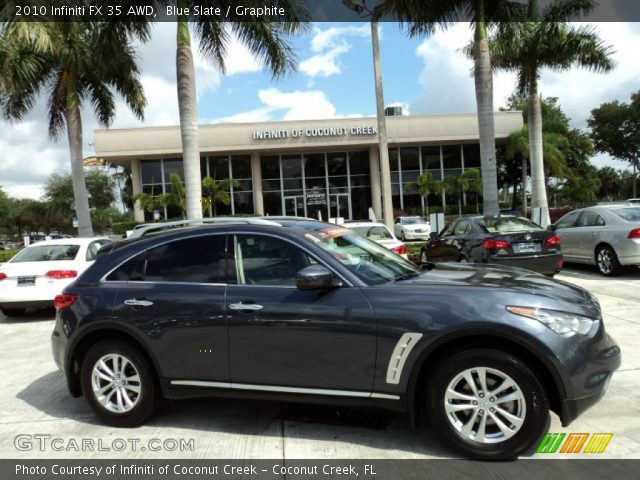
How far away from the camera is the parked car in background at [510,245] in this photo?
A: 9.26m

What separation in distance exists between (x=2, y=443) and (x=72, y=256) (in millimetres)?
6122

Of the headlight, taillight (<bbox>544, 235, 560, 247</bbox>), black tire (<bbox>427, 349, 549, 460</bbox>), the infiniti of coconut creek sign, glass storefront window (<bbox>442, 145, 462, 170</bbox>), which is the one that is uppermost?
the infiniti of coconut creek sign

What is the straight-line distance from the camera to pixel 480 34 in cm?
1439

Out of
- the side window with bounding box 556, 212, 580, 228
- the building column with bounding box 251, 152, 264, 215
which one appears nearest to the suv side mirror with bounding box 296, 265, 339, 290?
the side window with bounding box 556, 212, 580, 228

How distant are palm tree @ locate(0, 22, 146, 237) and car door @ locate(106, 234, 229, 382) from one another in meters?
11.4

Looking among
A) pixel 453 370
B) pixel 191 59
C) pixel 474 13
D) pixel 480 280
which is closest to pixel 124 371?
pixel 453 370

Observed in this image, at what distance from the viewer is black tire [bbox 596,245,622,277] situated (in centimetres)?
1056

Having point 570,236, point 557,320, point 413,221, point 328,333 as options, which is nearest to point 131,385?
point 328,333

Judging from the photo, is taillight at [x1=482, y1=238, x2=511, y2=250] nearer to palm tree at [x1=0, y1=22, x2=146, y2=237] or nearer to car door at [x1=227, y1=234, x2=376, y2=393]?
car door at [x1=227, y1=234, x2=376, y2=393]

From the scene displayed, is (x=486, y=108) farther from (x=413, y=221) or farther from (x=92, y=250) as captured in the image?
(x=413, y=221)

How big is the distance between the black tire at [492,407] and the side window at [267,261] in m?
1.26

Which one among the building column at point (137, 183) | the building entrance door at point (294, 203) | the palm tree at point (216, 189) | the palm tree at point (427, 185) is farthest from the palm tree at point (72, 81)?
the palm tree at point (427, 185)

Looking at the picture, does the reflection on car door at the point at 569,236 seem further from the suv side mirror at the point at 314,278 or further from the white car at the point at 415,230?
the white car at the point at 415,230

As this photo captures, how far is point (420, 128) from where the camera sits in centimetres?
3203
